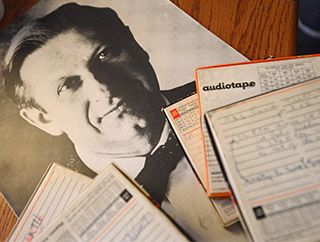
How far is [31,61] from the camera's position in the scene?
0.69 meters

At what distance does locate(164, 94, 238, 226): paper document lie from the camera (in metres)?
0.54

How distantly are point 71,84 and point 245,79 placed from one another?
10.5 inches

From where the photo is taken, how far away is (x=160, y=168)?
0.60 metres

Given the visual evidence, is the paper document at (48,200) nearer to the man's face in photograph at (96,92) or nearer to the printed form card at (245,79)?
the man's face in photograph at (96,92)

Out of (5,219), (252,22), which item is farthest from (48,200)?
(252,22)

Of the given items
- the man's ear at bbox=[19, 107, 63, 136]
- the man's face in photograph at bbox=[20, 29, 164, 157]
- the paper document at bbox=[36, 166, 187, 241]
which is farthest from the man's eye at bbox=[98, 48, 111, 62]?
the paper document at bbox=[36, 166, 187, 241]

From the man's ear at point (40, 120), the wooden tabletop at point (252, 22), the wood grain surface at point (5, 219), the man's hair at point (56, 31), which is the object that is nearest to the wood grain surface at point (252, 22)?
the wooden tabletop at point (252, 22)

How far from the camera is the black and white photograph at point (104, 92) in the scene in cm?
60

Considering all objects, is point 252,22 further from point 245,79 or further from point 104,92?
point 104,92

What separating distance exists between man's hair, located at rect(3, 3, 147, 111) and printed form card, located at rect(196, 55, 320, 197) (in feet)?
0.48

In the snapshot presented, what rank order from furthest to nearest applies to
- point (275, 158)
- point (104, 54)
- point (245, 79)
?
1. point (104, 54)
2. point (245, 79)
3. point (275, 158)

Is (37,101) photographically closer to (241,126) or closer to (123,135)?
(123,135)

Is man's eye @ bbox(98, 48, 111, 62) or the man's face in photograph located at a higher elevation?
man's eye @ bbox(98, 48, 111, 62)

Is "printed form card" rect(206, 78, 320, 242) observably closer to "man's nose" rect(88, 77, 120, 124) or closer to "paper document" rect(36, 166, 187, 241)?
"paper document" rect(36, 166, 187, 241)
